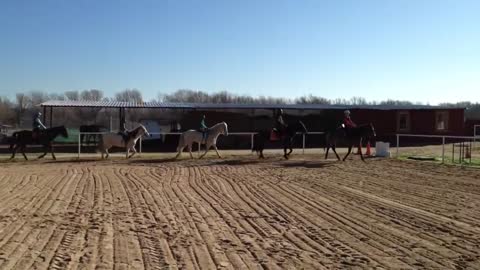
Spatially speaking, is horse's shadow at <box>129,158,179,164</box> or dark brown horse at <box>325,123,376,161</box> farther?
dark brown horse at <box>325,123,376,161</box>

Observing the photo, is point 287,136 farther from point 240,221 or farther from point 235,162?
point 240,221

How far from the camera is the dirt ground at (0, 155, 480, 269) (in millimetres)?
6641

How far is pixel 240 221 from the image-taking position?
30.2ft

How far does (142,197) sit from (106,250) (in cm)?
512

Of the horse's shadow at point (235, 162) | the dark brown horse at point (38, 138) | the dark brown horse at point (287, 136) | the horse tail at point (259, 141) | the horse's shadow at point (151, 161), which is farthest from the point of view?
the horse tail at point (259, 141)

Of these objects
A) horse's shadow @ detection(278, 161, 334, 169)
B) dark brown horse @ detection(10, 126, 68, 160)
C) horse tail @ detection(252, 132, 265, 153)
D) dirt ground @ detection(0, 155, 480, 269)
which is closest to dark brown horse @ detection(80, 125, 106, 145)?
dark brown horse @ detection(10, 126, 68, 160)

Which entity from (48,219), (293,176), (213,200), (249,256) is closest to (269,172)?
(293,176)

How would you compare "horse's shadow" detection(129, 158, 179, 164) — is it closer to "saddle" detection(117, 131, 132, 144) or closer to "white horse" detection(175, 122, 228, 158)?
"white horse" detection(175, 122, 228, 158)

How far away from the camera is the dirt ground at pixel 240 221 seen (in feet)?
21.8

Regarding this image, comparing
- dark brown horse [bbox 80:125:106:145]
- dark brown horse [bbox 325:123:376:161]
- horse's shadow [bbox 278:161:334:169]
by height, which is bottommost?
horse's shadow [bbox 278:161:334:169]

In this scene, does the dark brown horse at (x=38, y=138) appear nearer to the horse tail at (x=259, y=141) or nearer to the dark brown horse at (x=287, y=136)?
the horse tail at (x=259, y=141)

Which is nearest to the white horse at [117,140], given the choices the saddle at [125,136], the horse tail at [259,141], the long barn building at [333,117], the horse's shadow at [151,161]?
the saddle at [125,136]

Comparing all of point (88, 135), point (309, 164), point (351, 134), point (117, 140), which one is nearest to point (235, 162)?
point (309, 164)

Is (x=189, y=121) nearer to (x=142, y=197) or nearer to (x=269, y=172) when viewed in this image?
(x=269, y=172)
